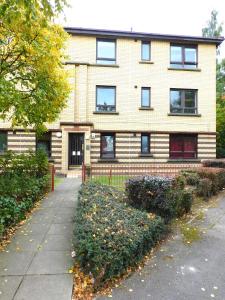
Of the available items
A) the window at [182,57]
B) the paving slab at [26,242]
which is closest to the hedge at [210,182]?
the paving slab at [26,242]

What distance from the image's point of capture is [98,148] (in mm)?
17500

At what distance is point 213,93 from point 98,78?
317 inches

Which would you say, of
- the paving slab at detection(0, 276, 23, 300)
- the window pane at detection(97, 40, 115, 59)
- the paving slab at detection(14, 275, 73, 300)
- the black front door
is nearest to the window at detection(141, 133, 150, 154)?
the black front door

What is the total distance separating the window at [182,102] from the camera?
1859 cm

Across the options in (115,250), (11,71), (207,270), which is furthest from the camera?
(11,71)

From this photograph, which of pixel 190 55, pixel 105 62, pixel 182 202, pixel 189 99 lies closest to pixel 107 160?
pixel 105 62

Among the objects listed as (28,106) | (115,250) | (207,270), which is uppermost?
(28,106)

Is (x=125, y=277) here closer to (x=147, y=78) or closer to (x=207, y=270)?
(x=207, y=270)

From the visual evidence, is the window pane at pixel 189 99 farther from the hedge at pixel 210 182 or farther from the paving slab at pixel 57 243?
the paving slab at pixel 57 243

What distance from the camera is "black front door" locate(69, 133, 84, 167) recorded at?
57.5ft

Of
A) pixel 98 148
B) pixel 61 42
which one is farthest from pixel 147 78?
pixel 61 42

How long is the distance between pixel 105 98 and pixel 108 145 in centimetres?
311

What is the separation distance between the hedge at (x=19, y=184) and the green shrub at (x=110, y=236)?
1776mm

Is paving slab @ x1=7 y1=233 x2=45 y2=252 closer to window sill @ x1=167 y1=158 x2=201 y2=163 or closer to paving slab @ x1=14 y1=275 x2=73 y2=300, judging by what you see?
paving slab @ x1=14 y1=275 x2=73 y2=300
